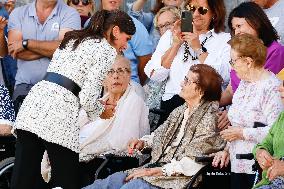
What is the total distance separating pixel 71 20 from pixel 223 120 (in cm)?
238

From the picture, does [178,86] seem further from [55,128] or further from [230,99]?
[55,128]

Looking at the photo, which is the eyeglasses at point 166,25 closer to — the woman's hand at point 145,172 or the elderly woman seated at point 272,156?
the woman's hand at point 145,172

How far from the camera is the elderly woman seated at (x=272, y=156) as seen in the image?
5570 mm

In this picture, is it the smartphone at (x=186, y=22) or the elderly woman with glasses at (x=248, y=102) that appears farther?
the smartphone at (x=186, y=22)

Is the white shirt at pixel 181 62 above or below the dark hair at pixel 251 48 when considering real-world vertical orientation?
below

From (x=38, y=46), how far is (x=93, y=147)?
1274mm

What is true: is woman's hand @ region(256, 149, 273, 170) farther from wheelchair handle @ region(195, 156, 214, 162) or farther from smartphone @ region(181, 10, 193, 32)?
smartphone @ region(181, 10, 193, 32)

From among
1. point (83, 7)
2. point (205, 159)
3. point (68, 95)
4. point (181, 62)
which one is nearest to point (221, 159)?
point (205, 159)

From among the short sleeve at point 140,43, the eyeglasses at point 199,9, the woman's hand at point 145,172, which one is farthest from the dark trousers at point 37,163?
the short sleeve at point 140,43

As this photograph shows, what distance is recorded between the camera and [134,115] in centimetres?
763

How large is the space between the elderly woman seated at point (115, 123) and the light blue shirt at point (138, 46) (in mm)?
750

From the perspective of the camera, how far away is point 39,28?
334 inches

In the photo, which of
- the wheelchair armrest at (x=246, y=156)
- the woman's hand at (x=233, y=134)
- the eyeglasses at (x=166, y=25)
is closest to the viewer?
the wheelchair armrest at (x=246, y=156)

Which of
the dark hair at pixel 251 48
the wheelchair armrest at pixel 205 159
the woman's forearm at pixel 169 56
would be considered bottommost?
the wheelchair armrest at pixel 205 159
